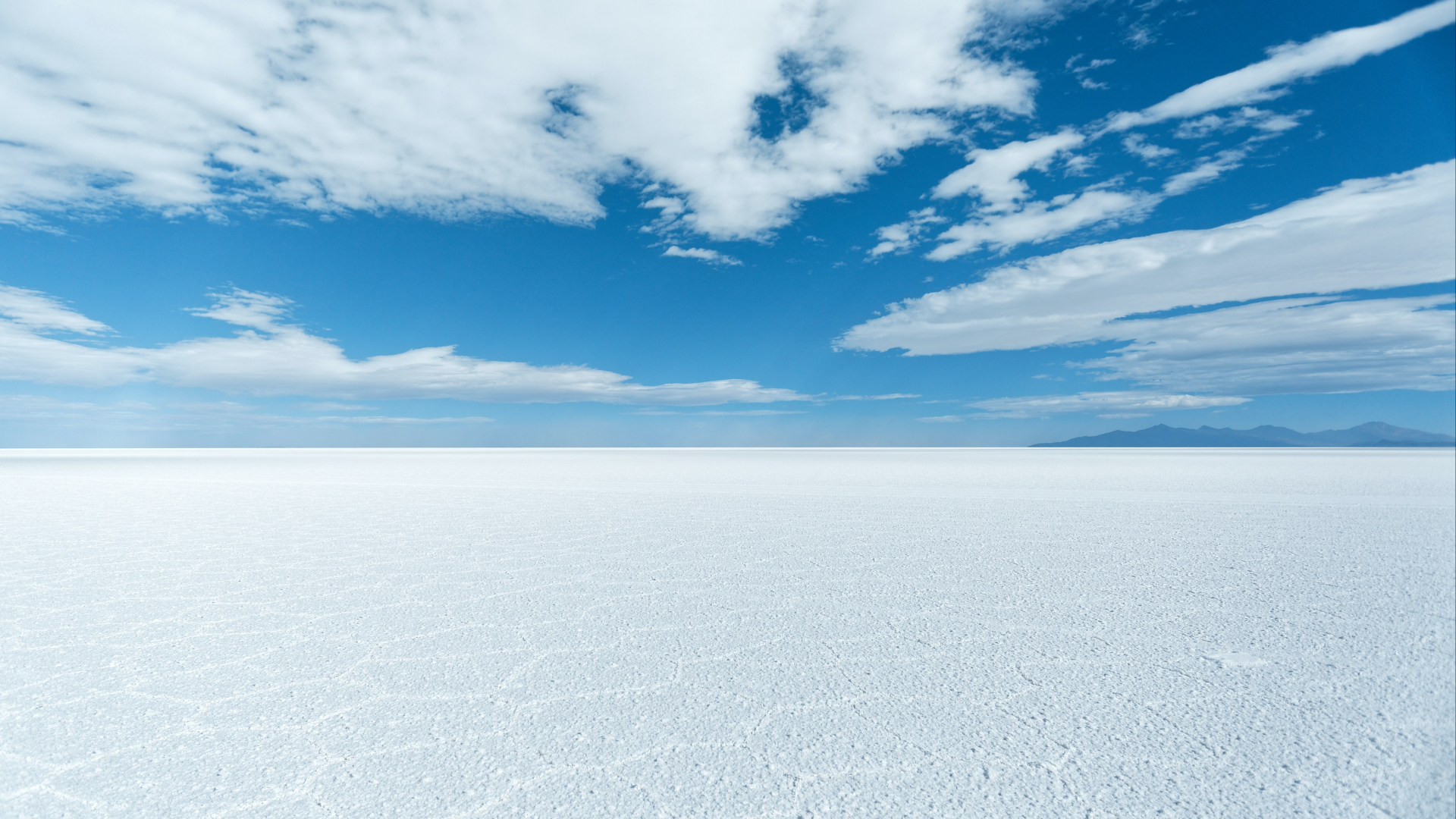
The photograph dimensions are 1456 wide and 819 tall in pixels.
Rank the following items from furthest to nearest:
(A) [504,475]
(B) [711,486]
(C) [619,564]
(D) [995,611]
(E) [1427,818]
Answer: (A) [504,475] → (B) [711,486] → (C) [619,564] → (D) [995,611] → (E) [1427,818]

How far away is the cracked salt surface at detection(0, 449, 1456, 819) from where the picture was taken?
1903 millimetres

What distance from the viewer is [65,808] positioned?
1.85 metres

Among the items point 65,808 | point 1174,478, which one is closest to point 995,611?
point 65,808

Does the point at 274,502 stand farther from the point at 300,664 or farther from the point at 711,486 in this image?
the point at 300,664

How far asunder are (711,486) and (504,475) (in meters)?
7.71

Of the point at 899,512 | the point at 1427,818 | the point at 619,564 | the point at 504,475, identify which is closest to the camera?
the point at 1427,818

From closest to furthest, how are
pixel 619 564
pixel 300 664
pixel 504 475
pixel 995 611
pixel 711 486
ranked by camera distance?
pixel 300 664 < pixel 995 611 < pixel 619 564 < pixel 711 486 < pixel 504 475

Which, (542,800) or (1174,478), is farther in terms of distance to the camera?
(1174,478)

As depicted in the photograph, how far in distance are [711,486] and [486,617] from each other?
9479 millimetres

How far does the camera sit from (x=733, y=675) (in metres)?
2.75

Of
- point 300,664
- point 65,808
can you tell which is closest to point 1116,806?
point 65,808

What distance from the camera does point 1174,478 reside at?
14586mm

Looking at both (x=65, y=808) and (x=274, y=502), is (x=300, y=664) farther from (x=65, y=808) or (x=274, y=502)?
(x=274, y=502)

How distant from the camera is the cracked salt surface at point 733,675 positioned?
1903 mm
